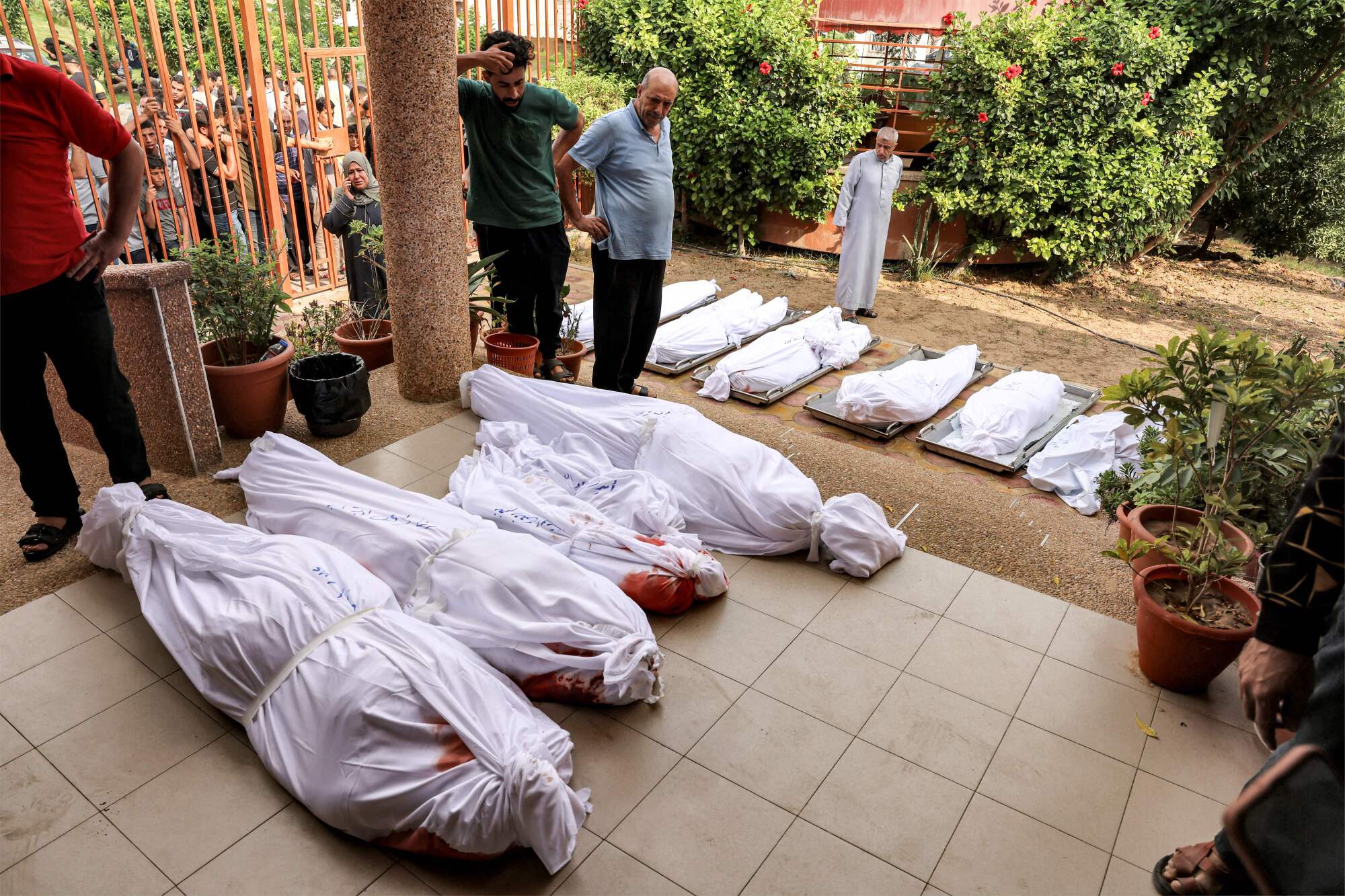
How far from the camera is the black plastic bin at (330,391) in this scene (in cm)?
430

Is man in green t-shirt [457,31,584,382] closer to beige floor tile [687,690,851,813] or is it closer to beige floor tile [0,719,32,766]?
beige floor tile [687,690,851,813]

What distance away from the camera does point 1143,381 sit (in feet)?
9.93

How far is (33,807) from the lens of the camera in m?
2.33

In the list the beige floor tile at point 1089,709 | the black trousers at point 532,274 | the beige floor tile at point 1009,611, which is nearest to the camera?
the beige floor tile at point 1089,709

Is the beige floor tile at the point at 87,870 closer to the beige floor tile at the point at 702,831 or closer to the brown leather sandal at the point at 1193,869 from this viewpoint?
the beige floor tile at the point at 702,831

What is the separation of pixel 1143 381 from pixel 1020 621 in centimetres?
101

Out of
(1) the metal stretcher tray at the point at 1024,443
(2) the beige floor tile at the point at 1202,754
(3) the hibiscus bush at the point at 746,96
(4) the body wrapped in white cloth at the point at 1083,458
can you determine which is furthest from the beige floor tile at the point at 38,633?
(3) the hibiscus bush at the point at 746,96

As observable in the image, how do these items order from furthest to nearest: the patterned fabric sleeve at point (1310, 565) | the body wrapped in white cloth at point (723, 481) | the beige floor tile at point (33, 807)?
the body wrapped in white cloth at point (723, 481) → the beige floor tile at point (33, 807) → the patterned fabric sleeve at point (1310, 565)

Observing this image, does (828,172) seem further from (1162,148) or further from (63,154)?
(63,154)

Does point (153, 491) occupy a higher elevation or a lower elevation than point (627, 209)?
lower

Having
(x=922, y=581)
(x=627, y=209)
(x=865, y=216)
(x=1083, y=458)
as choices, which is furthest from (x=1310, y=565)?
(x=865, y=216)

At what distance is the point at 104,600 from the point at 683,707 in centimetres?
211

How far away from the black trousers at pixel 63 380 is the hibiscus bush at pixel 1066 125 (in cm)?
798

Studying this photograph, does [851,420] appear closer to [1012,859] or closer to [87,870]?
[1012,859]
